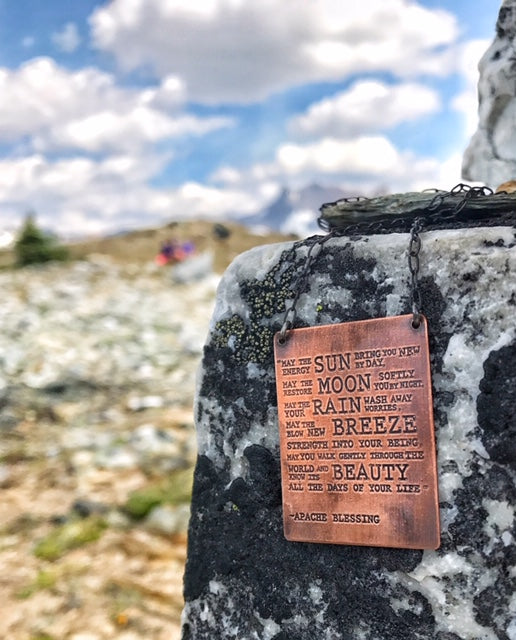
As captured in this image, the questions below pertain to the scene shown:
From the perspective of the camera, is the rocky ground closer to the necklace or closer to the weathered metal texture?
the necklace

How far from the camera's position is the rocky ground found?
13.9 ft

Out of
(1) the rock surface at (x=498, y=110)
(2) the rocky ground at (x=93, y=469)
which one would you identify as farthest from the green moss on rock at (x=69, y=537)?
(1) the rock surface at (x=498, y=110)

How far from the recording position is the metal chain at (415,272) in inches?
90.1

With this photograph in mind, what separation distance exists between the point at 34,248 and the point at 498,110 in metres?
16.5

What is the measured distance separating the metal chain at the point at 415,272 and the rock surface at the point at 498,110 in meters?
1.49

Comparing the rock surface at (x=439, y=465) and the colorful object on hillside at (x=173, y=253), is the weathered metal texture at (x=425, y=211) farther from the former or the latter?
the colorful object on hillside at (x=173, y=253)

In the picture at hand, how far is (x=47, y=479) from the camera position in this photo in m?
6.04

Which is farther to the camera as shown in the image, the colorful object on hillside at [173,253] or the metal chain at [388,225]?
the colorful object on hillside at [173,253]

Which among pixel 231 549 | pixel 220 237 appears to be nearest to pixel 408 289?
pixel 231 549

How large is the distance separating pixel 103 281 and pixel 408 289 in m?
14.1

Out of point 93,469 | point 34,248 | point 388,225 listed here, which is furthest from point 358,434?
point 34,248

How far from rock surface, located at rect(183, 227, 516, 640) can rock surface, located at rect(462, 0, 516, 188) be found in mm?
1543

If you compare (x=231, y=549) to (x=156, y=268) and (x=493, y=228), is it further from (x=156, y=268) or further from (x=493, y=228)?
(x=156, y=268)

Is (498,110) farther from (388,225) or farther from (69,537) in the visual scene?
(69,537)
